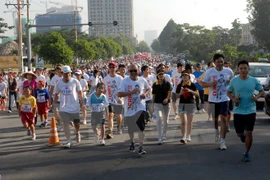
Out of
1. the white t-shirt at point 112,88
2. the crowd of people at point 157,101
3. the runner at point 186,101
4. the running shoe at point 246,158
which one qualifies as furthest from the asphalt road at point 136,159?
the white t-shirt at point 112,88

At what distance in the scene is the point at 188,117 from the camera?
9.80 m

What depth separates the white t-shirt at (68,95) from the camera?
31.8 ft

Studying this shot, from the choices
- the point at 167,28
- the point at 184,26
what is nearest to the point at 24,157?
the point at 184,26

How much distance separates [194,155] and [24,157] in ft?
11.2

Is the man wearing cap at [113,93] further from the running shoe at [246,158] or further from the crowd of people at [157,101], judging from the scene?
the running shoe at [246,158]

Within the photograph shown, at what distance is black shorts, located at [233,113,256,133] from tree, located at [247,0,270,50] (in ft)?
199

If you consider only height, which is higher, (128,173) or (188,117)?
(188,117)

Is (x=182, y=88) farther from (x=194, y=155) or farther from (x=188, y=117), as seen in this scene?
(x=194, y=155)

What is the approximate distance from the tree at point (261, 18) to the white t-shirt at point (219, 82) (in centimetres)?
5941

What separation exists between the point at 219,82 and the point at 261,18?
60336 mm

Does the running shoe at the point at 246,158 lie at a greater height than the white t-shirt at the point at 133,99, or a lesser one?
lesser

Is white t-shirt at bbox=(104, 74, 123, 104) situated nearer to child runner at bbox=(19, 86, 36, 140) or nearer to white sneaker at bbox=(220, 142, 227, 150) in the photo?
child runner at bbox=(19, 86, 36, 140)

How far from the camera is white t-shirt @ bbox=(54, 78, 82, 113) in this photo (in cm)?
970

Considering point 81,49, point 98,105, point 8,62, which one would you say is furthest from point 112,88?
point 81,49
